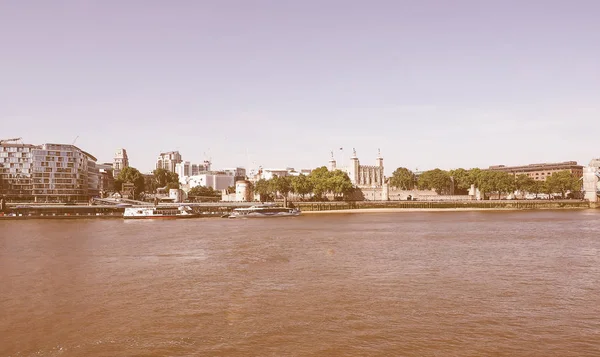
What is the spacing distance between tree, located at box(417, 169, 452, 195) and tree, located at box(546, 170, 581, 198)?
3491 centimetres

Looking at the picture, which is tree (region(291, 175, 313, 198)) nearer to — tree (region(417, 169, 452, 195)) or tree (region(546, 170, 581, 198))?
tree (region(417, 169, 452, 195))

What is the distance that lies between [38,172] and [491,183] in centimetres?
14704

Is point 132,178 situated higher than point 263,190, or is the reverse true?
point 132,178

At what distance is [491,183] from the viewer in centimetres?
16625

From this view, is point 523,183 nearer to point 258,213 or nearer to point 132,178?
point 258,213

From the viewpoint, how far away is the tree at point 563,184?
573 feet

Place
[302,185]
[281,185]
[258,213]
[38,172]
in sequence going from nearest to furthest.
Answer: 1. [258,213]
2. [38,172]
3. [302,185]
4. [281,185]

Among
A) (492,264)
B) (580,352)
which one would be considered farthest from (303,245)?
(580,352)

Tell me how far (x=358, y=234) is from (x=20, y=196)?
124953mm

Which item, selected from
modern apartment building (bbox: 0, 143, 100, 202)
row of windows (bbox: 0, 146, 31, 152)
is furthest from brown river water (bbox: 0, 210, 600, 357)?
row of windows (bbox: 0, 146, 31, 152)

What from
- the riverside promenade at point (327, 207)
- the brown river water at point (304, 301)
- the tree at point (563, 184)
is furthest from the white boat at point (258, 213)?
the tree at point (563, 184)

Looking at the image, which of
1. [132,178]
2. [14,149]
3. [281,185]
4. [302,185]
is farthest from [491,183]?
[14,149]

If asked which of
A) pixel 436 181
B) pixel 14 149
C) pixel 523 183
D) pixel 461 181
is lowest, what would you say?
pixel 523 183

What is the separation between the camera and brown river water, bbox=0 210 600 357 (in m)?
19.6
